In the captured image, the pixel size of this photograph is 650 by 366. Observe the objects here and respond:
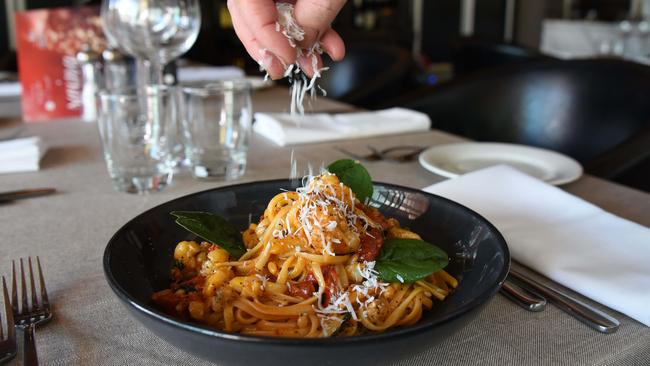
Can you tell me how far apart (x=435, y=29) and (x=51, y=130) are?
665 centimetres

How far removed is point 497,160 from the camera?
1.27 meters

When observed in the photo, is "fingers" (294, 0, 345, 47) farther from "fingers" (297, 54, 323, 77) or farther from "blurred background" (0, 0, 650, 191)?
"blurred background" (0, 0, 650, 191)

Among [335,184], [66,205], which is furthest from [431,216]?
[66,205]

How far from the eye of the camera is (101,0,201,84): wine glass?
1.61 metres

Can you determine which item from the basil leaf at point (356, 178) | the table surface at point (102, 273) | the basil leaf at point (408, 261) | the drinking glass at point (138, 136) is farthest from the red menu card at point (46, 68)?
the basil leaf at point (408, 261)

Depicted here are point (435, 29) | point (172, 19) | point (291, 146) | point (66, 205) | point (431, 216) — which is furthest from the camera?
point (435, 29)

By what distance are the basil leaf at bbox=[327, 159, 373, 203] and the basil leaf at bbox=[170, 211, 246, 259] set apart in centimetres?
14

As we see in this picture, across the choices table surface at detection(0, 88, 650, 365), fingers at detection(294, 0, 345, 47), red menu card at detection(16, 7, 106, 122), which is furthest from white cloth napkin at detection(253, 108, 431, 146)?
fingers at detection(294, 0, 345, 47)

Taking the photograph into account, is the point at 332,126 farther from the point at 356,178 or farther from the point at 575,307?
the point at 575,307

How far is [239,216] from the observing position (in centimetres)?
80

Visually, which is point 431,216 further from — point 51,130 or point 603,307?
point 51,130

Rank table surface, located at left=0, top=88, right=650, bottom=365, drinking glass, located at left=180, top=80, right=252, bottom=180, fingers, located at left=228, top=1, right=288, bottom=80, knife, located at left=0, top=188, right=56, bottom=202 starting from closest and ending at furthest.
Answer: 1. table surface, located at left=0, top=88, right=650, bottom=365
2. fingers, located at left=228, top=1, right=288, bottom=80
3. knife, located at left=0, top=188, right=56, bottom=202
4. drinking glass, located at left=180, top=80, right=252, bottom=180

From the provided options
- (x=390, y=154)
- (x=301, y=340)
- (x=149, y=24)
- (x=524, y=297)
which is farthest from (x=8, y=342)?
(x=149, y=24)

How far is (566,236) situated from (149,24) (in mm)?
1215
